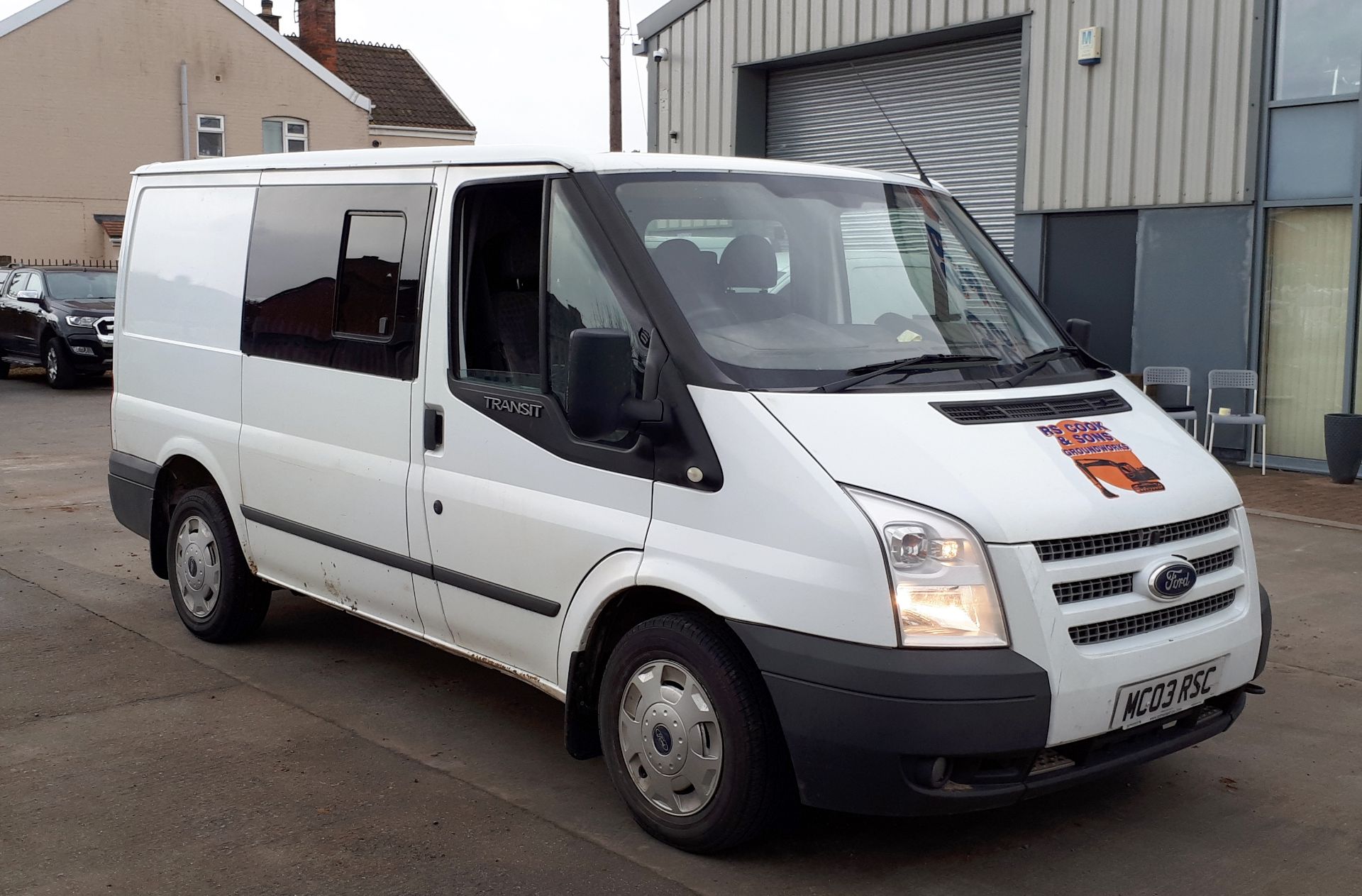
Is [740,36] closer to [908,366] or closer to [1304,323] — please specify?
[1304,323]

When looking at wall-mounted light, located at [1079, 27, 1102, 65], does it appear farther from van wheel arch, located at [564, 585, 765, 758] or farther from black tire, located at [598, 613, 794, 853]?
black tire, located at [598, 613, 794, 853]

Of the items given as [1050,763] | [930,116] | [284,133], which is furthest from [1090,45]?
[284,133]

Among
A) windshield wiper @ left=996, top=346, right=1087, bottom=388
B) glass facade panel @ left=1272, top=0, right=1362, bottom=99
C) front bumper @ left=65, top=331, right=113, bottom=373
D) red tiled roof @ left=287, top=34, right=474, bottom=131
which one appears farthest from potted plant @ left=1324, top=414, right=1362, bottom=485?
red tiled roof @ left=287, top=34, right=474, bottom=131

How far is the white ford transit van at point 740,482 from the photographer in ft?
12.0

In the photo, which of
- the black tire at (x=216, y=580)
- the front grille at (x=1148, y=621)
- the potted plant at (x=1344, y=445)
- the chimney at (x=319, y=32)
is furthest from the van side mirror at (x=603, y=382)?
the chimney at (x=319, y=32)

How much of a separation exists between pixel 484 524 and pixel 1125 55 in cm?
1102

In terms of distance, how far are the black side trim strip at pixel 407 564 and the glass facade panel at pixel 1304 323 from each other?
400 inches

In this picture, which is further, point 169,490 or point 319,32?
point 319,32

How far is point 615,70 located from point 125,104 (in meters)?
15.7

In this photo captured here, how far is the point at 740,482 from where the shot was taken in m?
3.88

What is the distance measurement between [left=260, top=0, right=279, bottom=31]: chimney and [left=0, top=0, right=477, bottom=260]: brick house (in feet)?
12.8

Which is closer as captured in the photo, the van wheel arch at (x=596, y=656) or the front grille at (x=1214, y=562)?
the front grille at (x=1214, y=562)

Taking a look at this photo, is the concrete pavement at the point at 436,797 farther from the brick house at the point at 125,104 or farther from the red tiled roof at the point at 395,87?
the red tiled roof at the point at 395,87

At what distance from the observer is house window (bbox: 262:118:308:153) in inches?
1425
